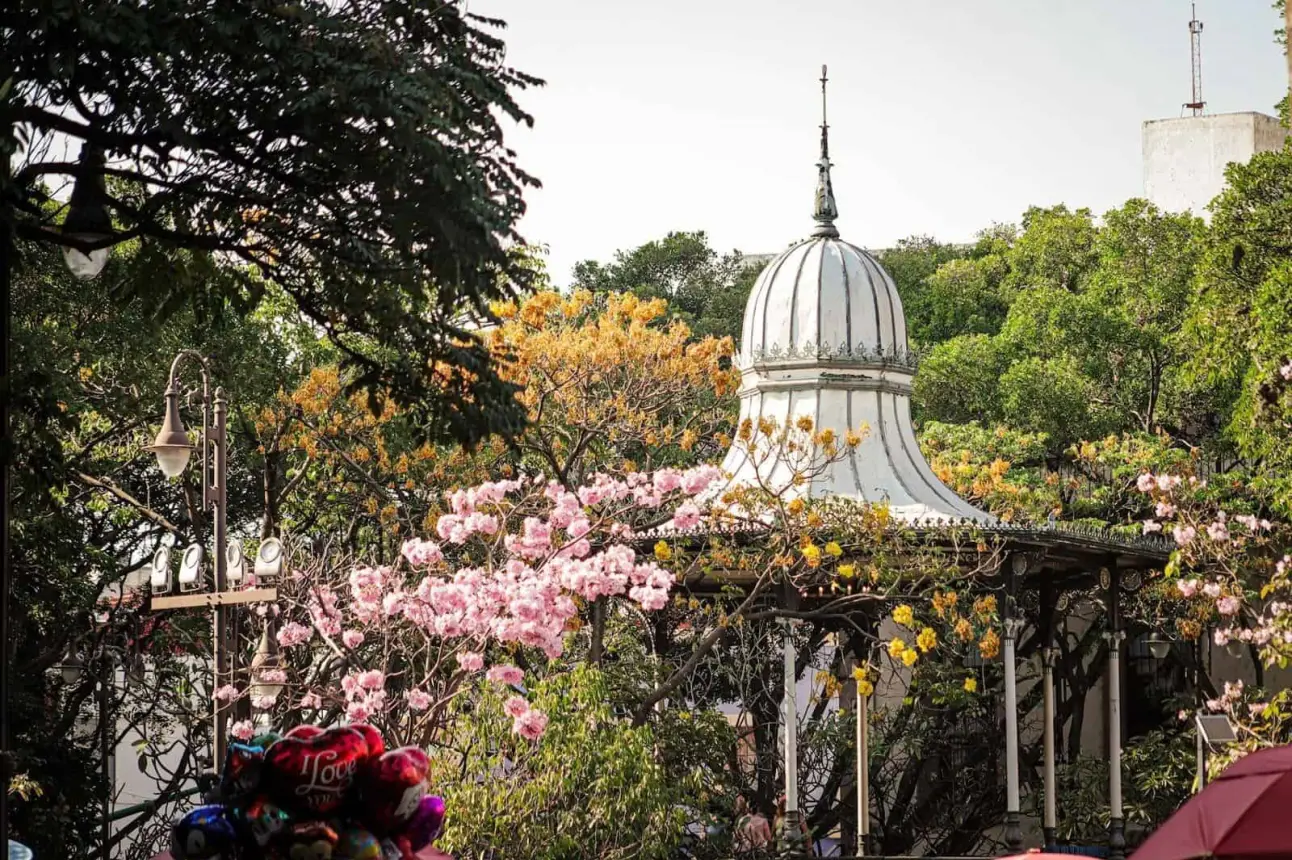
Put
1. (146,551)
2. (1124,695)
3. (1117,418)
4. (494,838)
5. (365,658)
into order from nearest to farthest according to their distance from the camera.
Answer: (494,838) < (365,658) < (146,551) < (1124,695) < (1117,418)

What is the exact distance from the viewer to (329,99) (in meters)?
6.86

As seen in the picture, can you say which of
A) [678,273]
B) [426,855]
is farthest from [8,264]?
[678,273]

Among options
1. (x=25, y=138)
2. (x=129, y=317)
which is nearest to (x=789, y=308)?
(x=129, y=317)

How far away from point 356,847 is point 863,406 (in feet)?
40.5

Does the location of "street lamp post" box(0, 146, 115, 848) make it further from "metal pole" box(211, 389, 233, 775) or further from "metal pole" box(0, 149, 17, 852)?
"metal pole" box(211, 389, 233, 775)

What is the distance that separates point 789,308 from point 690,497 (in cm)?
286

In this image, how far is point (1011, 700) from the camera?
16.5 metres

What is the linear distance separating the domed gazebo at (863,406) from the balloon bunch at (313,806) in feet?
34.8

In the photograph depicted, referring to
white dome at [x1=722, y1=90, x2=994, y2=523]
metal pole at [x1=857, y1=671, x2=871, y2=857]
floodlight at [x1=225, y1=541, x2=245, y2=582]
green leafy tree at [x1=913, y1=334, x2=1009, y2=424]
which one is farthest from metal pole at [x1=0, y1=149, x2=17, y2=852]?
green leafy tree at [x1=913, y1=334, x2=1009, y2=424]

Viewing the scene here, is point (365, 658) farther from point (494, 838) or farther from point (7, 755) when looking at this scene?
point (7, 755)

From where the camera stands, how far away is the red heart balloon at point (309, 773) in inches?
239

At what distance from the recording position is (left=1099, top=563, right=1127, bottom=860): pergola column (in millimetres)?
17844

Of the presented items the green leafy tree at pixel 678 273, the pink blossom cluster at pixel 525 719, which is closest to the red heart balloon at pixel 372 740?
the pink blossom cluster at pixel 525 719

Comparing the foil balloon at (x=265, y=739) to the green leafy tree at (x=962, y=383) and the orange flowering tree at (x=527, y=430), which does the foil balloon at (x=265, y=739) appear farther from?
the green leafy tree at (x=962, y=383)
